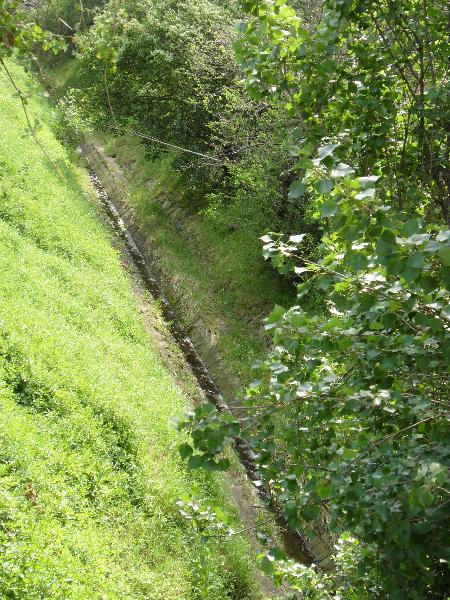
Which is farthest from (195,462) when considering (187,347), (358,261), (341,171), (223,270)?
(223,270)

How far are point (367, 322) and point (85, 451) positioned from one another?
6.51 m

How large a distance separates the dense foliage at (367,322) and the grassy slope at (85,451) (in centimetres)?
150

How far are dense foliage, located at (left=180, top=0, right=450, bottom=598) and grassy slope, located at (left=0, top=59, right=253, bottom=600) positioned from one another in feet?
4.93

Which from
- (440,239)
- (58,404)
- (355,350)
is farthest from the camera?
(58,404)

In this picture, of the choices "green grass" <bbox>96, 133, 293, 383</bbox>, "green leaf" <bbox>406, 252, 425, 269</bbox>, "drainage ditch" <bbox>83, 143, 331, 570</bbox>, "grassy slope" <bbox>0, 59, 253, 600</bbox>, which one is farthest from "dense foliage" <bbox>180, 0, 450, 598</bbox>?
"green grass" <bbox>96, 133, 293, 383</bbox>

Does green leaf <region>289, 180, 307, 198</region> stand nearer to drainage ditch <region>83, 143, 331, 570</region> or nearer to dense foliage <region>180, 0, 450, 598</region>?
dense foliage <region>180, 0, 450, 598</region>

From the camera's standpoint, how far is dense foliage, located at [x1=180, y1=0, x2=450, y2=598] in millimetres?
3139

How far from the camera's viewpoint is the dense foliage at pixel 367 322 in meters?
3.14

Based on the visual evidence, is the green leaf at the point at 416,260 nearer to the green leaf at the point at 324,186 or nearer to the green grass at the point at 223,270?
the green leaf at the point at 324,186

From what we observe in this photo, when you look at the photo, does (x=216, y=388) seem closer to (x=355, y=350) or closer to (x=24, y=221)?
(x=24, y=221)

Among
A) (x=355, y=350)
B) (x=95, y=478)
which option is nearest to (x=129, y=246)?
(x=95, y=478)

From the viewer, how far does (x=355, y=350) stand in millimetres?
3889

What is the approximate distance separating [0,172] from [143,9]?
1188 centimetres

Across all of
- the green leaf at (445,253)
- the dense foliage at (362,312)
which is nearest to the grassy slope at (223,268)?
the dense foliage at (362,312)
